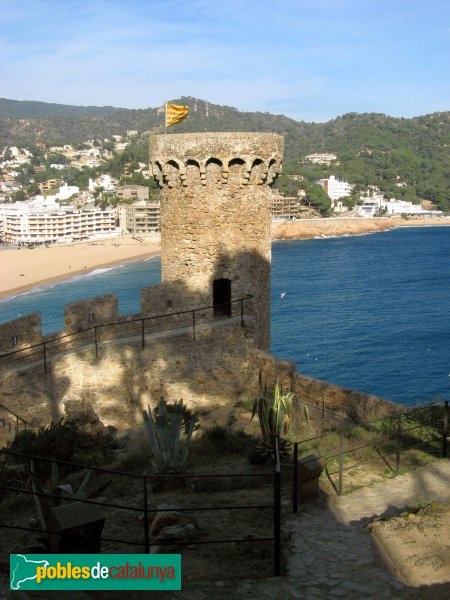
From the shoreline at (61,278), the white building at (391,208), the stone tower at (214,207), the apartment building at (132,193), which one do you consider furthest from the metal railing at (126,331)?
the white building at (391,208)

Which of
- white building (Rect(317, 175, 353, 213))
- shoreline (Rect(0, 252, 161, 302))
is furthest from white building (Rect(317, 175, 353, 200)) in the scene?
shoreline (Rect(0, 252, 161, 302))

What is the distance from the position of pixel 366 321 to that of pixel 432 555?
41817 mm

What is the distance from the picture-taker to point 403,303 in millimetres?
54250

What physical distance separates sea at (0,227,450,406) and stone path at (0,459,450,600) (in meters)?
11.6

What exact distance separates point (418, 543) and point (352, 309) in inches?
1852

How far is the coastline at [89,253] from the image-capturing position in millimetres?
70812

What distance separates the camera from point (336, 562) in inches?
231

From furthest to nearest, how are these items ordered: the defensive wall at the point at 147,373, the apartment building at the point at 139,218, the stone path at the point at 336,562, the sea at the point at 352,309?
the apartment building at the point at 139,218
the sea at the point at 352,309
the defensive wall at the point at 147,373
the stone path at the point at 336,562

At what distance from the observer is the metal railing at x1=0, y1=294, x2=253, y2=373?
1092 centimetres

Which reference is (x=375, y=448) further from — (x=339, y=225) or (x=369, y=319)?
(x=339, y=225)

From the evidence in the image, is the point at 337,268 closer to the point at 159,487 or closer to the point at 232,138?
→ the point at 232,138

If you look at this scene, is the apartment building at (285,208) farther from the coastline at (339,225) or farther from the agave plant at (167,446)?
the agave plant at (167,446)

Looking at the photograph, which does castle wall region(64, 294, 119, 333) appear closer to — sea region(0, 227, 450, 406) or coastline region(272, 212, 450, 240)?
sea region(0, 227, 450, 406)

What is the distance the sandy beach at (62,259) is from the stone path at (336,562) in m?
56.5
